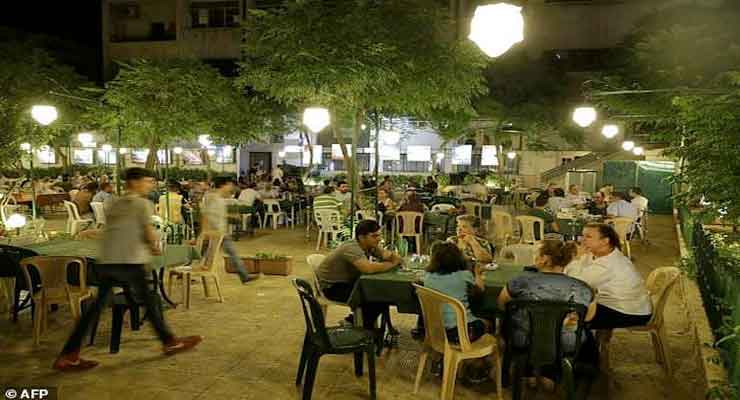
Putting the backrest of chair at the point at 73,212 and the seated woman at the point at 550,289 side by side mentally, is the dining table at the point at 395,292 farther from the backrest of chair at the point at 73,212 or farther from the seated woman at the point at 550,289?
the backrest of chair at the point at 73,212

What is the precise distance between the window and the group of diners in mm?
27279

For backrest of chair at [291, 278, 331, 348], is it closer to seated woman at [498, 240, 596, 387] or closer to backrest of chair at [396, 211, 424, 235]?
seated woman at [498, 240, 596, 387]

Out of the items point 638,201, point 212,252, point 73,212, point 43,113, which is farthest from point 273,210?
point 638,201

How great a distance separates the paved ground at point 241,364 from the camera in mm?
4672

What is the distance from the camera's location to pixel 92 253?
6402mm

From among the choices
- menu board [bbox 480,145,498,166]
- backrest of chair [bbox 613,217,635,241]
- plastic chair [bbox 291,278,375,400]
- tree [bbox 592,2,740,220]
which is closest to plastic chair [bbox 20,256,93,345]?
plastic chair [bbox 291,278,375,400]

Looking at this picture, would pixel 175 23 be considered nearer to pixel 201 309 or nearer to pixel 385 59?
pixel 385 59

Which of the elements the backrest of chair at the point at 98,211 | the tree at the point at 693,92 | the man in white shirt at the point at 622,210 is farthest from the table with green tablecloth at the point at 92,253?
the man in white shirt at the point at 622,210

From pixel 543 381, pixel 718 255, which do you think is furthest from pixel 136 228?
pixel 718 255

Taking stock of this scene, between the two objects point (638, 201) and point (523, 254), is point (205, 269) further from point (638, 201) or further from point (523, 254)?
point (638, 201)

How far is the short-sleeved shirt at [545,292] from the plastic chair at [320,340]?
1.06 meters

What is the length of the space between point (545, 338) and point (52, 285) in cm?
433

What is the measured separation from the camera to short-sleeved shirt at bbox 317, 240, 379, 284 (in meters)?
5.25

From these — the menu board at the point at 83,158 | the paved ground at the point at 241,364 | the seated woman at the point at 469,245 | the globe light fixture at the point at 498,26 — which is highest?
the globe light fixture at the point at 498,26
